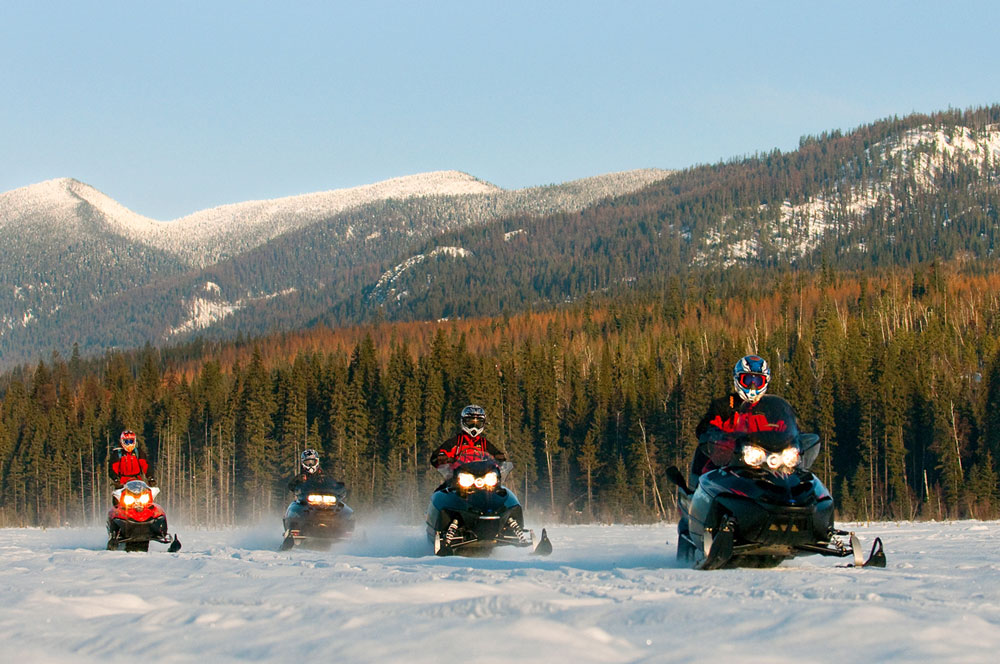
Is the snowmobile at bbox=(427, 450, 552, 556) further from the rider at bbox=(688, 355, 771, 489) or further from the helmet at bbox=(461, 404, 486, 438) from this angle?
the rider at bbox=(688, 355, 771, 489)

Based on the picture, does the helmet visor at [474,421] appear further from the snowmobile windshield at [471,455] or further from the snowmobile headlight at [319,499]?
the snowmobile headlight at [319,499]

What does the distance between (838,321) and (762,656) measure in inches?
4519

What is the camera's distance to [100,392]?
3932 inches

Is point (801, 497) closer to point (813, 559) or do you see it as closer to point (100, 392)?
point (813, 559)

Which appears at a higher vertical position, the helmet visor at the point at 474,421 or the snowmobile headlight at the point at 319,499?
the helmet visor at the point at 474,421

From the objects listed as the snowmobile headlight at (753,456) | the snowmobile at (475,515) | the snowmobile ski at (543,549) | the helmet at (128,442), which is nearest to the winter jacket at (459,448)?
the snowmobile at (475,515)

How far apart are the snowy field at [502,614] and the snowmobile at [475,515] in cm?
356

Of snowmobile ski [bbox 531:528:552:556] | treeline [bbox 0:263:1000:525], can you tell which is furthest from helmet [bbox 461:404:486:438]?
treeline [bbox 0:263:1000:525]

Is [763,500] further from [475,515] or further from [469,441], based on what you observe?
[469,441]

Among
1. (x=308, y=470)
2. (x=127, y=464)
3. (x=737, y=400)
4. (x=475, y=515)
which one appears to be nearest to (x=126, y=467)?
(x=127, y=464)

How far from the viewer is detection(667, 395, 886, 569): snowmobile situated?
9.31 m

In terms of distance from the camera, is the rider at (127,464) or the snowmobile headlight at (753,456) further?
the rider at (127,464)

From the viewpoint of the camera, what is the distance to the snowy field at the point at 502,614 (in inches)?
209

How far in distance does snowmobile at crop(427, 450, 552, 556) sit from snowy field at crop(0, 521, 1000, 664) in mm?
3560
